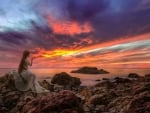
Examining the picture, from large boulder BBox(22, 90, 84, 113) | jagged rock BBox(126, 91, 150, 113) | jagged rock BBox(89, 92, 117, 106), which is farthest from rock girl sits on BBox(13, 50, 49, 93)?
jagged rock BBox(126, 91, 150, 113)

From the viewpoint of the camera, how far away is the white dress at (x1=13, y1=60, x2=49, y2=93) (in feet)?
86.2

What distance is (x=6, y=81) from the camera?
1069 inches

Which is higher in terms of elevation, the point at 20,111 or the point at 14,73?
the point at 14,73

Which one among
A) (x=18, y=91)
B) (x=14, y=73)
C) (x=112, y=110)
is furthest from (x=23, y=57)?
(x=112, y=110)

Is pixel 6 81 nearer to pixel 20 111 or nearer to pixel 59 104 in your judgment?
pixel 20 111

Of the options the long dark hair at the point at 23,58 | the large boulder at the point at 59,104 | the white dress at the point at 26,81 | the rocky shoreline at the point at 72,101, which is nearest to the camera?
the large boulder at the point at 59,104

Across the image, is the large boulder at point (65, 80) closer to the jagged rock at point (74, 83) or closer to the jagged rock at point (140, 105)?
the jagged rock at point (74, 83)

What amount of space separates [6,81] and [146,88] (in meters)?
13.6

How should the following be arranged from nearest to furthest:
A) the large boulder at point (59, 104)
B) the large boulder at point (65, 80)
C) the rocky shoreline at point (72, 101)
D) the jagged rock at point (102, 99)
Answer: the large boulder at point (59, 104) < the rocky shoreline at point (72, 101) < the jagged rock at point (102, 99) < the large boulder at point (65, 80)

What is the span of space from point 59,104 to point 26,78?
44.5 feet

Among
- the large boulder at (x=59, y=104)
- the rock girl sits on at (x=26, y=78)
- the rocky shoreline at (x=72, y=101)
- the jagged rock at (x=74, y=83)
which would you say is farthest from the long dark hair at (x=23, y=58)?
the jagged rock at (x=74, y=83)

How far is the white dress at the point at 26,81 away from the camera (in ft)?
86.2

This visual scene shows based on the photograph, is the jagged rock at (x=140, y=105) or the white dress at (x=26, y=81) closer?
the jagged rock at (x=140, y=105)

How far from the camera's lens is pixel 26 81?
2691 centimetres
